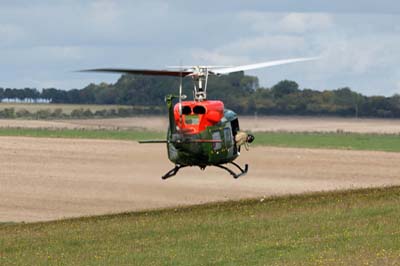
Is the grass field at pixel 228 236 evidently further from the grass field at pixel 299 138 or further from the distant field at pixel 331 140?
the distant field at pixel 331 140

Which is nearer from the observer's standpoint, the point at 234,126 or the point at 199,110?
the point at 199,110

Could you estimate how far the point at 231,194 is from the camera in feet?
148

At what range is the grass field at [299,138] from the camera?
234 ft

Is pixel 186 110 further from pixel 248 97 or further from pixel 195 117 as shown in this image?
pixel 248 97

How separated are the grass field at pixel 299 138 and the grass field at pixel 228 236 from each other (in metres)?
32.9

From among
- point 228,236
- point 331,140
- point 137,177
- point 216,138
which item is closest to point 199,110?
point 216,138

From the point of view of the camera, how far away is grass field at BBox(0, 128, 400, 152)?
71475 mm

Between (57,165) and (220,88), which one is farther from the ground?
(220,88)

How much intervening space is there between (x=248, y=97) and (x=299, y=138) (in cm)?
2062

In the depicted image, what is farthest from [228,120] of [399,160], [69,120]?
[69,120]

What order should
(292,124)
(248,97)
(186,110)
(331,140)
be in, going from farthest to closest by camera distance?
(331,140), (292,124), (248,97), (186,110)

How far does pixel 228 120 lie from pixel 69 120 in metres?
50.8

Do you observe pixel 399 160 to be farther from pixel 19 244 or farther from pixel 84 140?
pixel 19 244

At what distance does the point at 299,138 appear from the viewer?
77688 millimetres
